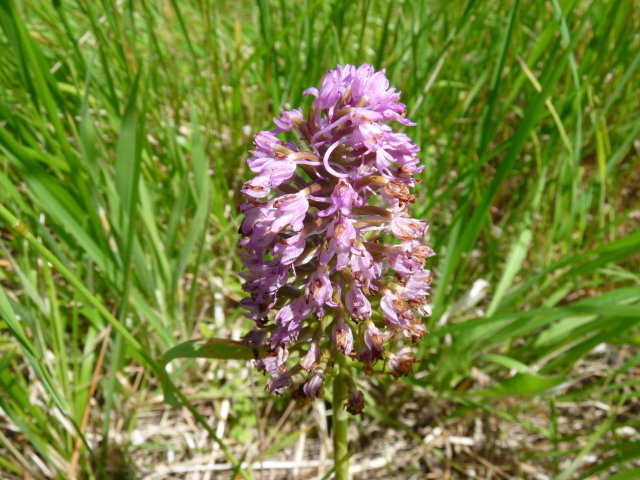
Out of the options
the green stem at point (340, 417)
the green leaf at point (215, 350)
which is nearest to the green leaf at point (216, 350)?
the green leaf at point (215, 350)

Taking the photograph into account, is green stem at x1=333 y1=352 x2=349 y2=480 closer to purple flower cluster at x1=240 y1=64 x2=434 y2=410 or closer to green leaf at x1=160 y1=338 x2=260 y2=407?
purple flower cluster at x1=240 y1=64 x2=434 y2=410

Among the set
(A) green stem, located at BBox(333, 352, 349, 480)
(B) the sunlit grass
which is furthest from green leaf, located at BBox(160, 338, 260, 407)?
(B) the sunlit grass

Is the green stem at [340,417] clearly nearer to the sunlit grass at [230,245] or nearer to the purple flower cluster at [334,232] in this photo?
the purple flower cluster at [334,232]

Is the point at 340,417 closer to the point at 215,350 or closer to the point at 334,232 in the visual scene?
the point at 215,350

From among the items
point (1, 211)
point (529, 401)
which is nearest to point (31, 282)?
point (1, 211)

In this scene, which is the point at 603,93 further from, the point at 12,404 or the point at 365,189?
the point at 12,404
